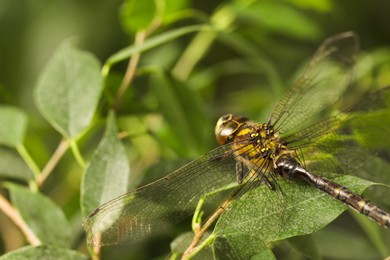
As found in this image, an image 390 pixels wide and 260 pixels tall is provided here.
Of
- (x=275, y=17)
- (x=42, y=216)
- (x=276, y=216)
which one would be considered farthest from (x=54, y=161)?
(x=275, y=17)

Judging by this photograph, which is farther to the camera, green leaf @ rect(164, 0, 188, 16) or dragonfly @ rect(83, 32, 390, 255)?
green leaf @ rect(164, 0, 188, 16)

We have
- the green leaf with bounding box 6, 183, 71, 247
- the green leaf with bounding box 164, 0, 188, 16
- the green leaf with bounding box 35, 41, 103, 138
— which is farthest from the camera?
the green leaf with bounding box 164, 0, 188, 16

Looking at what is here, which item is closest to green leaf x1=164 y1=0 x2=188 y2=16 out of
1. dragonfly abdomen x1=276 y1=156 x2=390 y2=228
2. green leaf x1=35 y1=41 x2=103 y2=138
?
green leaf x1=35 y1=41 x2=103 y2=138

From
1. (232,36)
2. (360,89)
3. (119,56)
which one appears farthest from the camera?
(360,89)

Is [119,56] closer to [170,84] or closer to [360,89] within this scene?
[170,84]

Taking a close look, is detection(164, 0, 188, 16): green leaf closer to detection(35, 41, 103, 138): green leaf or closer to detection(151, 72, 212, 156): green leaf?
detection(151, 72, 212, 156): green leaf

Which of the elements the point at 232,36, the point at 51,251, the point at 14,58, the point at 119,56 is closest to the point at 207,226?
the point at 51,251
